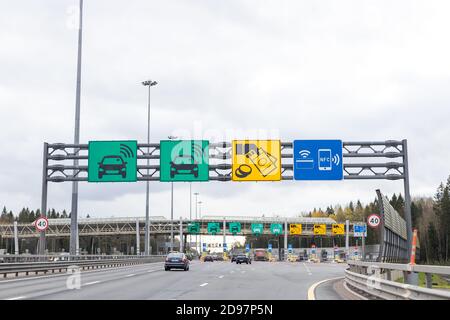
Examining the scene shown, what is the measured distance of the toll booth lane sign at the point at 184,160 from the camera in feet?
121

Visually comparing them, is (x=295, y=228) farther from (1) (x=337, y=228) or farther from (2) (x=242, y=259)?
(2) (x=242, y=259)

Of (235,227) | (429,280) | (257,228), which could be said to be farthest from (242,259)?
(429,280)

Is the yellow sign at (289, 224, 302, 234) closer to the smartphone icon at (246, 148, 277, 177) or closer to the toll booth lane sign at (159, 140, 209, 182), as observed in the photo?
the toll booth lane sign at (159, 140, 209, 182)

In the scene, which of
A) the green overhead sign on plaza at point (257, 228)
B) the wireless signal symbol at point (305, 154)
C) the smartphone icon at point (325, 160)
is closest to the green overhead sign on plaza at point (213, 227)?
the green overhead sign on plaza at point (257, 228)

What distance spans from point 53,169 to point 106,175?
3597 millimetres

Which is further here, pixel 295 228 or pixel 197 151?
pixel 295 228

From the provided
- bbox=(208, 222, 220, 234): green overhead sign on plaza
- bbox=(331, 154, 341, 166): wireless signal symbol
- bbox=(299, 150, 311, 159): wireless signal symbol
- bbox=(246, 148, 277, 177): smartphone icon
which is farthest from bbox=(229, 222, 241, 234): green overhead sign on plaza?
bbox=(331, 154, 341, 166): wireless signal symbol

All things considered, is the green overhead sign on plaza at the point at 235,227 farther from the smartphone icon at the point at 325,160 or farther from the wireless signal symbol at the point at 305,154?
the smartphone icon at the point at 325,160

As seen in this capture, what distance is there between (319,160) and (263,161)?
3.26 m

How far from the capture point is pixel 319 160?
35.5 m

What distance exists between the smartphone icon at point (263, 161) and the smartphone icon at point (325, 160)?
267 centimetres

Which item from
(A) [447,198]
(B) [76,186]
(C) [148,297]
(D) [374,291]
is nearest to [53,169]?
(B) [76,186]

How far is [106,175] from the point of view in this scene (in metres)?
36.7
